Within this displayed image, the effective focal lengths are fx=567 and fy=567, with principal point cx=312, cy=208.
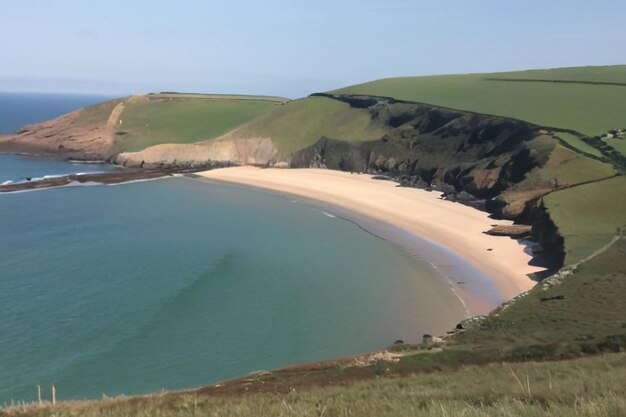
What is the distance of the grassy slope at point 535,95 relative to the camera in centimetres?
7094

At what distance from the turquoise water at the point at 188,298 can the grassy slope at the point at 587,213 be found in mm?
9437

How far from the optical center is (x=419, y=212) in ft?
193

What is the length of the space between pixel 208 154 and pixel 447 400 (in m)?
91.4

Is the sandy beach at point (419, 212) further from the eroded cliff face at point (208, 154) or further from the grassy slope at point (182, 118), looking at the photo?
the grassy slope at point (182, 118)

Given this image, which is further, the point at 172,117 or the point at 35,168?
the point at 172,117

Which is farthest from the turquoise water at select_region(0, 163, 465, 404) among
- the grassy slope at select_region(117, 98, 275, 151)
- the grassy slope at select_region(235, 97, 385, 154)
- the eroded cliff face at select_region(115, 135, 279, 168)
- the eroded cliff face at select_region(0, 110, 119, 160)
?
the eroded cliff face at select_region(0, 110, 119, 160)

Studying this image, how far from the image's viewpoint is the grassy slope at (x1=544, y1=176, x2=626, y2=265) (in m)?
37.4

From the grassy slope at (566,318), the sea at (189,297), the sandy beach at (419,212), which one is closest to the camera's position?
the grassy slope at (566,318)

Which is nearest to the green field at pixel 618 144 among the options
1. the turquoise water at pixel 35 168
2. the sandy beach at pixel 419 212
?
the sandy beach at pixel 419 212

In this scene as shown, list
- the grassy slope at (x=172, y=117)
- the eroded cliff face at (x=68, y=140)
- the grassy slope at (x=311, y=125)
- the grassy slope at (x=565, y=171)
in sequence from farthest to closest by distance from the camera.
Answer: the eroded cliff face at (x=68, y=140)
the grassy slope at (x=172, y=117)
the grassy slope at (x=311, y=125)
the grassy slope at (x=565, y=171)

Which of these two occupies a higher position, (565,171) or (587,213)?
(565,171)

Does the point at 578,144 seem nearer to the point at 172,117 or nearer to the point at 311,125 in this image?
the point at 311,125

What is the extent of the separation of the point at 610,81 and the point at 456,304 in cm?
7408

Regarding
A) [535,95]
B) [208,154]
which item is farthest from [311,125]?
[535,95]
